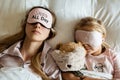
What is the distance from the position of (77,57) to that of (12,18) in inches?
17.0

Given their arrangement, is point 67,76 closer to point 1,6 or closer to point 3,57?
point 3,57

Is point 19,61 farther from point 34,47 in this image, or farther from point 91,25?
point 91,25

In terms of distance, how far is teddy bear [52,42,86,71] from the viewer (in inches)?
52.1

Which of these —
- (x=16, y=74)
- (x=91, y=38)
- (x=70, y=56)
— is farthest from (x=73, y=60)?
(x=16, y=74)

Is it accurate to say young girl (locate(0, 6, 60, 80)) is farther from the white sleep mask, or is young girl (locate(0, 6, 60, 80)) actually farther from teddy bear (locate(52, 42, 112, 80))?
the white sleep mask

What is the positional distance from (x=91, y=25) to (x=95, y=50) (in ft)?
0.44

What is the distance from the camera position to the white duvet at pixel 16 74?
4.15ft

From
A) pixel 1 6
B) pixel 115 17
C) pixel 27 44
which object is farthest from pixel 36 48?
pixel 115 17

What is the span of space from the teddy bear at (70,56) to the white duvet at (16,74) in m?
0.14

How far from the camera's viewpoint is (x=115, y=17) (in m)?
1.59

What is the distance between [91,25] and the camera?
143 centimetres

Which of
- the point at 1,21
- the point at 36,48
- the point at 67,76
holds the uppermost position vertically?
the point at 1,21

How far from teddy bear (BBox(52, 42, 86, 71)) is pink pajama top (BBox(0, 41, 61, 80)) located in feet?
0.14

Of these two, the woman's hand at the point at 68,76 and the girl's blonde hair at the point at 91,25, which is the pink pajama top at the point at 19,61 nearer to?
the woman's hand at the point at 68,76
